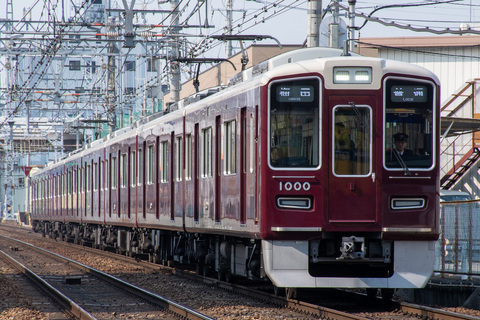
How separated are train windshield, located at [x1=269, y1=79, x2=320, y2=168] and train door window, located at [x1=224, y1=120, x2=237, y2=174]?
1527 millimetres

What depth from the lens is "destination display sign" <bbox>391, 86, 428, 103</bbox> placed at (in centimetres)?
1063

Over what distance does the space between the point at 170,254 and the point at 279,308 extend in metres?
7.12

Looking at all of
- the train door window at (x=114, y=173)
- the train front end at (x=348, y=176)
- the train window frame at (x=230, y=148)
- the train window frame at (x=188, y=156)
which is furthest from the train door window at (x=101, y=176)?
the train front end at (x=348, y=176)

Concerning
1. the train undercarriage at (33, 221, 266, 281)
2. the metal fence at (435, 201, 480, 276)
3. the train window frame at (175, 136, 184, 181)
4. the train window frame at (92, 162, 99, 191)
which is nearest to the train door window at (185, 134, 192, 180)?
the train window frame at (175, 136, 184, 181)

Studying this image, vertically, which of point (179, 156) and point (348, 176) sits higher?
point (179, 156)

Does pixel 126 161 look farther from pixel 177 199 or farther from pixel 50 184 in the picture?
pixel 50 184

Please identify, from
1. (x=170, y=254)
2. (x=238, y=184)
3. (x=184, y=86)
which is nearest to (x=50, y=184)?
(x=184, y=86)

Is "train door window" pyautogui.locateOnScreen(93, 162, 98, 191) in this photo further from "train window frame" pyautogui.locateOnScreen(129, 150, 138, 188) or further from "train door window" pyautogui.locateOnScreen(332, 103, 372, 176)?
"train door window" pyautogui.locateOnScreen(332, 103, 372, 176)

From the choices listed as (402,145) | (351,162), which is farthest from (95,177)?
(402,145)

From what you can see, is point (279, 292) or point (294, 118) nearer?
point (294, 118)

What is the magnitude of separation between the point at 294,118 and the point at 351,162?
84 centimetres

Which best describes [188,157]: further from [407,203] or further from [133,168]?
[407,203]

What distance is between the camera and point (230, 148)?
40.3ft

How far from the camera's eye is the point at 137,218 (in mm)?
19438
